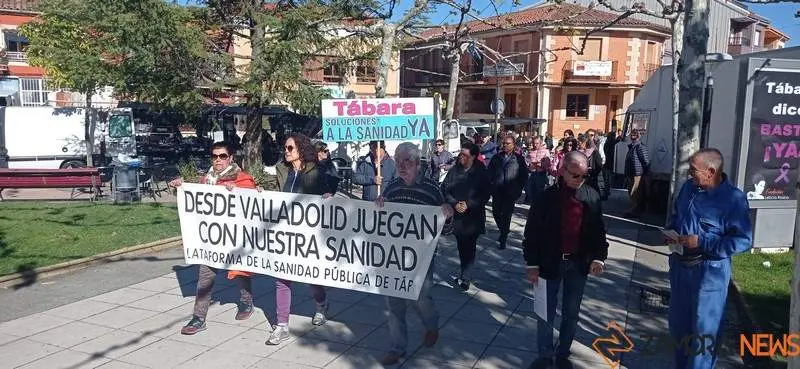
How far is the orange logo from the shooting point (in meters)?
5.23

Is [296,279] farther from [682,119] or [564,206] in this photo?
[682,119]

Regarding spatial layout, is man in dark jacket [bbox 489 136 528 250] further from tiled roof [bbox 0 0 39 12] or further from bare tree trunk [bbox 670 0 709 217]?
tiled roof [bbox 0 0 39 12]

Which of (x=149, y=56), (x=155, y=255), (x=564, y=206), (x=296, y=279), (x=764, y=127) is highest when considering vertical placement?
(x=149, y=56)

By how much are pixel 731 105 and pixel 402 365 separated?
7142mm

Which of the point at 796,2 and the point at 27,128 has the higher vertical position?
the point at 796,2

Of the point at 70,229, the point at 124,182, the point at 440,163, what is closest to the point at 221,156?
the point at 70,229

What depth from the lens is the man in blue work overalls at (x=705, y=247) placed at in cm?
409

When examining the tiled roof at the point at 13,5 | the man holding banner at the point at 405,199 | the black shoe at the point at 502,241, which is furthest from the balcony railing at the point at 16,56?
the man holding banner at the point at 405,199

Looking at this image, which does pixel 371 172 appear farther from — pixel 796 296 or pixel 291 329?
pixel 796 296

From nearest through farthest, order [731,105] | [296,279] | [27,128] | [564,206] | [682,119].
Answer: [564,206], [296,279], [682,119], [731,105], [27,128]

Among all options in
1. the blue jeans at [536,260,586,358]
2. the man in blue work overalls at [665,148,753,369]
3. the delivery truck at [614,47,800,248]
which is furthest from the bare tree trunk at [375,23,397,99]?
the man in blue work overalls at [665,148,753,369]

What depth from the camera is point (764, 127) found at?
8.41m

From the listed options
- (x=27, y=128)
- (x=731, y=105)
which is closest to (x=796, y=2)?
(x=731, y=105)

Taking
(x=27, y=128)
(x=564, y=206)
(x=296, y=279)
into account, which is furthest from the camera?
(x=27, y=128)
